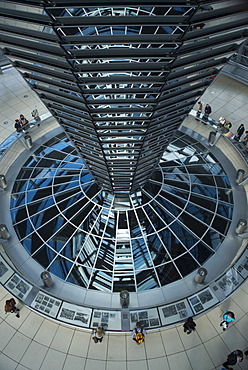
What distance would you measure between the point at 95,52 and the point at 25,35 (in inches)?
73.6

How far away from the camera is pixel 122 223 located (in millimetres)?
17500

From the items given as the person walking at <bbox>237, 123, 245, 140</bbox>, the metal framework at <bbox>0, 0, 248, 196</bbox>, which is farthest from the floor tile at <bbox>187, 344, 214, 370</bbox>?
the person walking at <bbox>237, 123, 245, 140</bbox>

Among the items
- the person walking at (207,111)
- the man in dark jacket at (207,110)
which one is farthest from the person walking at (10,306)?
the man in dark jacket at (207,110)

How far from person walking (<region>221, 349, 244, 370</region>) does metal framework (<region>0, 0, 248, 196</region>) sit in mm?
8598

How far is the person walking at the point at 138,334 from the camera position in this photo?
1325 cm

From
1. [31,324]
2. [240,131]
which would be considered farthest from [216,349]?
[240,131]

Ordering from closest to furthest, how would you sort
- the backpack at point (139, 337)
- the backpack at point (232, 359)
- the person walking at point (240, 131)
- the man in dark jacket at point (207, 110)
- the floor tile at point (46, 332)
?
1. the backpack at point (232, 359)
2. the backpack at point (139, 337)
3. the floor tile at point (46, 332)
4. the person walking at point (240, 131)
5. the man in dark jacket at point (207, 110)

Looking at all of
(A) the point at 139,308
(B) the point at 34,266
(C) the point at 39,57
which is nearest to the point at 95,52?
(C) the point at 39,57

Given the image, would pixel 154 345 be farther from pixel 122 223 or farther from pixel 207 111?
pixel 207 111

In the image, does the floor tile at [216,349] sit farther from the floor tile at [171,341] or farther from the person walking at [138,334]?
the person walking at [138,334]

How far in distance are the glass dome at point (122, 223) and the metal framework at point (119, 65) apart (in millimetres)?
2052

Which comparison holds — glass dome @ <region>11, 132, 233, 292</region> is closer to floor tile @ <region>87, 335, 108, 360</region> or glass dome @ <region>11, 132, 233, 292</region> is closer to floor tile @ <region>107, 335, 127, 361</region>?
floor tile @ <region>107, 335, 127, 361</region>

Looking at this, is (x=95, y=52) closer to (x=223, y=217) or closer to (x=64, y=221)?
(x=64, y=221)

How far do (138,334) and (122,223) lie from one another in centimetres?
584
